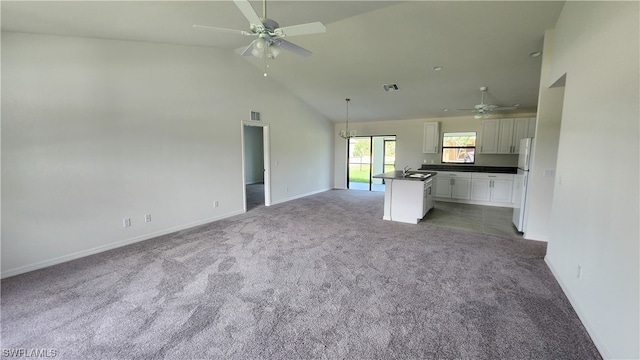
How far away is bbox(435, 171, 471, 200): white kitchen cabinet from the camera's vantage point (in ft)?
21.9

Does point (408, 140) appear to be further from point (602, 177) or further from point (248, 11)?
point (248, 11)

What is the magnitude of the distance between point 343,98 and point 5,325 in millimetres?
6599

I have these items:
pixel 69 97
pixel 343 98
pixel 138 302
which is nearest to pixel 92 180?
pixel 69 97

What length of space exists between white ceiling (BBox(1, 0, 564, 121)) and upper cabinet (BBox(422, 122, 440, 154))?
1.28 meters

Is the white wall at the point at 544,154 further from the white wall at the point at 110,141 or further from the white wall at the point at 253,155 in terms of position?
the white wall at the point at 253,155

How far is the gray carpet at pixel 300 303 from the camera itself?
71.1 inches

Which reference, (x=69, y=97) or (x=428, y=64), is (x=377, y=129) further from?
(x=69, y=97)

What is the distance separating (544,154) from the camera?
12.3 feet

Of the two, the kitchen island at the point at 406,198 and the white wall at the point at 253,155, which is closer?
the kitchen island at the point at 406,198

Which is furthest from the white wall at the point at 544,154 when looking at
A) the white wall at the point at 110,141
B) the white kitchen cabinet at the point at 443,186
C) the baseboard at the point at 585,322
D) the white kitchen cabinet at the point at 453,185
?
the white wall at the point at 110,141

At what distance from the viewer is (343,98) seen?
22.1 ft

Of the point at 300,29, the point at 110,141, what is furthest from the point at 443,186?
the point at 110,141

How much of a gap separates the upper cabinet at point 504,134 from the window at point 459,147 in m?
0.44

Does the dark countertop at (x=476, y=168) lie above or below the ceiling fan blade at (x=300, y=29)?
below
